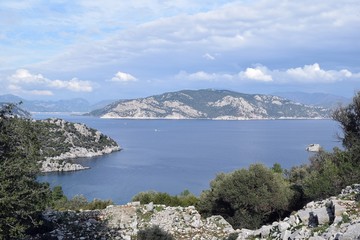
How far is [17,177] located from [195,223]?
13.6m

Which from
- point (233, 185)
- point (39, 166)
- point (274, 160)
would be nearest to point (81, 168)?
point (274, 160)

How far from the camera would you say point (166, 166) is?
14375 cm

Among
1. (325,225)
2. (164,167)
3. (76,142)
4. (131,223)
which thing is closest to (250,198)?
(131,223)

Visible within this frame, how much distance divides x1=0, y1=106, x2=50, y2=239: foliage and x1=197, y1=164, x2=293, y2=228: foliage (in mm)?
15545

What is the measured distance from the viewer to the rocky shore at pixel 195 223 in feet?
53.0

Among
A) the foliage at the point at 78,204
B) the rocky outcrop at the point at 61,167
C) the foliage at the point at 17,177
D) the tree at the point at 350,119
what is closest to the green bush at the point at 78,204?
the foliage at the point at 78,204

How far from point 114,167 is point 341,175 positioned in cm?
12223

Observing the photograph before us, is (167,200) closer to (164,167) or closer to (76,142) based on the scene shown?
(164,167)

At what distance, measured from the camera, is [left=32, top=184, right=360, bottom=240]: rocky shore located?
16.2m

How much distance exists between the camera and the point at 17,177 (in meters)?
16.3

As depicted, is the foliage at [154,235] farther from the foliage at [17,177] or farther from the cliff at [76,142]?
the cliff at [76,142]

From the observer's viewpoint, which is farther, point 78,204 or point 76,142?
point 76,142

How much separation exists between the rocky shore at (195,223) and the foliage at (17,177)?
725 cm

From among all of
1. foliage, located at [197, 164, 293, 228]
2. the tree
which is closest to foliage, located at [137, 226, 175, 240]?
foliage, located at [197, 164, 293, 228]
